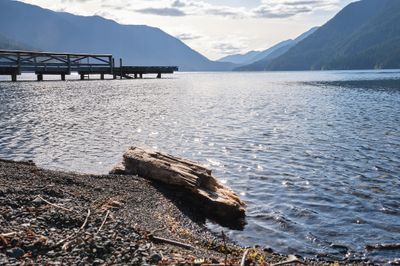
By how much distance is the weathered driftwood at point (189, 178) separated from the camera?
14.8 meters

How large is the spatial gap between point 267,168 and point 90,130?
56.7 ft

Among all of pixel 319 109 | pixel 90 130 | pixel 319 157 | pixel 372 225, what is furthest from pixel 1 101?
pixel 372 225

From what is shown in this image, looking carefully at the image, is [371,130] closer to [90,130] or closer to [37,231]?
[90,130]

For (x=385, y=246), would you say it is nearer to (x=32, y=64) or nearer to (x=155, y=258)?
(x=155, y=258)

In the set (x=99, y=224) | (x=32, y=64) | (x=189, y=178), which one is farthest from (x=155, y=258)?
(x=32, y=64)

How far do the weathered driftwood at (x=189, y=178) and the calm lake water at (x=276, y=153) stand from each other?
937mm

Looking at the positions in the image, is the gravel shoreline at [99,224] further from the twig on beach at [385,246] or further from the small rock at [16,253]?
the twig on beach at [385,246]

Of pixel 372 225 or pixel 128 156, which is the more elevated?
pixel 128 156

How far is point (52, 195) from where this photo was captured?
12.6 m

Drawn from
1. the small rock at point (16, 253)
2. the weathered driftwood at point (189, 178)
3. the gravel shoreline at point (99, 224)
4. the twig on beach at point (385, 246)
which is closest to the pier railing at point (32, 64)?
the weathered driftwood at point (189, 178)

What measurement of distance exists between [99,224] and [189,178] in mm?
5853

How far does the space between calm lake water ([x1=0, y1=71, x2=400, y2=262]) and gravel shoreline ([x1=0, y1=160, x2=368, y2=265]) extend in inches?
76.6

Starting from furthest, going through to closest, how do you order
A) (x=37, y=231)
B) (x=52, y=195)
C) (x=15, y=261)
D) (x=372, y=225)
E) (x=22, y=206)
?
1. (x=372, y=225)
2. (x=52, y=195)
3. (x=22, y=206)
4. (x=37, y=231)
5. (x=15, y=261)

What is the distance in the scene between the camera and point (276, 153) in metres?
25.3
